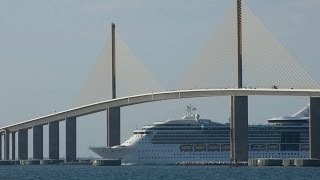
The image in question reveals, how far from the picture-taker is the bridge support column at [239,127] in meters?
106

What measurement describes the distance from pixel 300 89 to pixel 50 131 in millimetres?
32479

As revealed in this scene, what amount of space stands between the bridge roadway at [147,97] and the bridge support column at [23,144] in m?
0.89

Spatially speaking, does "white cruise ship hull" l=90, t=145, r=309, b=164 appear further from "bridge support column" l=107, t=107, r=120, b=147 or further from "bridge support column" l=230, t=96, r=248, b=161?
"bridge support column" l=230, t=96, r=248, b=161

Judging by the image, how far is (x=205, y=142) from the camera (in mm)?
119250

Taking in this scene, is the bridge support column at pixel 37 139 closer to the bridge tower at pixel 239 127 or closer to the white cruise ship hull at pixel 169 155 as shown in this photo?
the white cruise ship hull at pixel 169 155

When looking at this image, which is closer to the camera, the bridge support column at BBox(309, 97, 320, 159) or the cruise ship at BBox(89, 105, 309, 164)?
the bridge support column at BBox(309, 97, 320, 159)

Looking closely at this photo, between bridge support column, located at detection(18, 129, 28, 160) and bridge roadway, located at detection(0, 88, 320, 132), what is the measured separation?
889 millimetres

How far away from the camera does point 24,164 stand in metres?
134

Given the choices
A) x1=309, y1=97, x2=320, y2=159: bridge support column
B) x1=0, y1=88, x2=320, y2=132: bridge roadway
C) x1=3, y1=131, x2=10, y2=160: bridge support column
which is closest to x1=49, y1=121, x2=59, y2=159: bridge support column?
x1=0, y1=88, x2=320, y2=132: bridge roadway

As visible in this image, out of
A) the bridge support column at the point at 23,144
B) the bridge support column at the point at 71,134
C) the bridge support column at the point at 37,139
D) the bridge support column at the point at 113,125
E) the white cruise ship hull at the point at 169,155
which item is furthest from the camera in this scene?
the bridge support column at the point at 23,144

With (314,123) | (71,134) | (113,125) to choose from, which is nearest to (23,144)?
(71,134)

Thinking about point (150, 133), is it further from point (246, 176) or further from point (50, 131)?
point (246, 176)

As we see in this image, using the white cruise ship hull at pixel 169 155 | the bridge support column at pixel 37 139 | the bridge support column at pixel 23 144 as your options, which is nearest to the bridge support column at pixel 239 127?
the white cruise ship hull at pixel 169 155

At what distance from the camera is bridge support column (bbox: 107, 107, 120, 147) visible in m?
120
